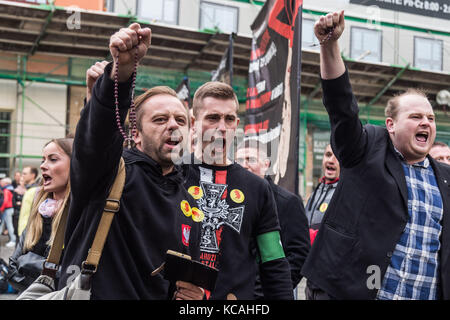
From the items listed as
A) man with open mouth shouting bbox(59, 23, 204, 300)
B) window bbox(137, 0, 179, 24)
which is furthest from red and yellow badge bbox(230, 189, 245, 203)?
window bbox(137, 0, 179, 24)

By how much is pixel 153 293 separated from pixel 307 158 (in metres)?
15.3

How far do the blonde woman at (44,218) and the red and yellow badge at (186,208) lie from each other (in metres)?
0.98

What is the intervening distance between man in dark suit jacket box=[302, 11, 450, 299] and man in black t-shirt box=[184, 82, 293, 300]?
32 centimetres

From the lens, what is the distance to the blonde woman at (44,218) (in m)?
2.66

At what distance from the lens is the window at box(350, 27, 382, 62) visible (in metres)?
15.7

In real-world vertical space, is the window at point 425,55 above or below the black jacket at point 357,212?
above

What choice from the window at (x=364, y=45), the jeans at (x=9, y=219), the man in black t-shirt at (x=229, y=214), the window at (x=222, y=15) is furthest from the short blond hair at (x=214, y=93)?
the window at (x=364, y=45)

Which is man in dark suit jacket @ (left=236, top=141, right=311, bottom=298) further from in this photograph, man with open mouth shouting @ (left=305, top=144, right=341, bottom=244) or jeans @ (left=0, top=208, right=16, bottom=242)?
jeans @ (left=0, top=208, right=16, bottom=242)

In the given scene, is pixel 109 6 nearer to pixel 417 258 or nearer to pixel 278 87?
pixel 278 87

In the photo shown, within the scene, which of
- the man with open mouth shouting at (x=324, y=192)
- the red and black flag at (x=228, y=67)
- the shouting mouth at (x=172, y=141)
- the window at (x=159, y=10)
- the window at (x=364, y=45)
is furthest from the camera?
the window at (x=364, y=45)

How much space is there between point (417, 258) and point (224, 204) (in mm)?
997

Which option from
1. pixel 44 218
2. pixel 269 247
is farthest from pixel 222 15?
pixel 269 247

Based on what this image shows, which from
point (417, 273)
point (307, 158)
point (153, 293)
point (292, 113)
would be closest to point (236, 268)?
point (153, 293)

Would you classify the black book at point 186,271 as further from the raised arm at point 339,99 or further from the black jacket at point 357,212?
the raised arm at point 339,99
